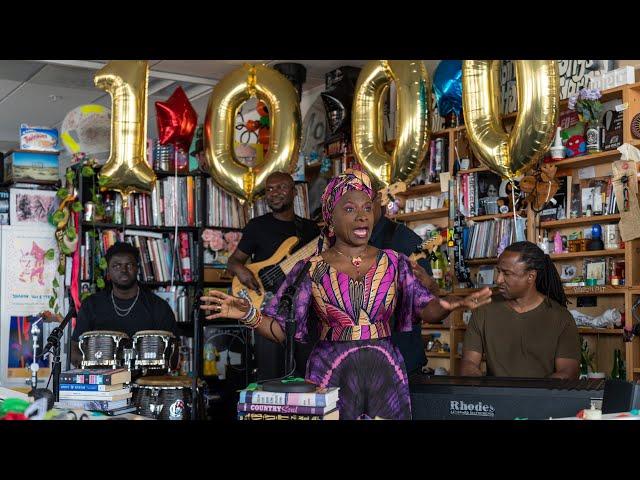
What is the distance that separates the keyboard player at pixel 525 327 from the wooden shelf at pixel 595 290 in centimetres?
89

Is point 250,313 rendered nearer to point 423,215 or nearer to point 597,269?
point 597,269

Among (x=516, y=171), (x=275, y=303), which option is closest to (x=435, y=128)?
(x=516, y=171)

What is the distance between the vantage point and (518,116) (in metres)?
4.71

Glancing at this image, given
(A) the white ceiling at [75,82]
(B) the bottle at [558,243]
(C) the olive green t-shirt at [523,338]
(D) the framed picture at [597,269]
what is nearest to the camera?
(C) the olive green t-shirt at [523,338]

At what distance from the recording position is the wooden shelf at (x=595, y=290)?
16.1 ft

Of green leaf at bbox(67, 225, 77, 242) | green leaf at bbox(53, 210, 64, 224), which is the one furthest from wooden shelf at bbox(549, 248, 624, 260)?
green leaf at bbox(53, 210, 64, 224)

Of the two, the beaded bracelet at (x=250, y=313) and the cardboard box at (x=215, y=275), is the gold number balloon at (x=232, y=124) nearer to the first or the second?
the cardboard box at (x=215, y=275)

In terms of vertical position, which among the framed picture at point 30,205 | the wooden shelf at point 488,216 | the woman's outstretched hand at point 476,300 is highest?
the framed picture at point 30,205

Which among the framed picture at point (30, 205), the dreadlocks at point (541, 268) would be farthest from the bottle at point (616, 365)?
the framed picture at point (30, 205)

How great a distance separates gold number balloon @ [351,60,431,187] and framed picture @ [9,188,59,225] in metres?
2.32
